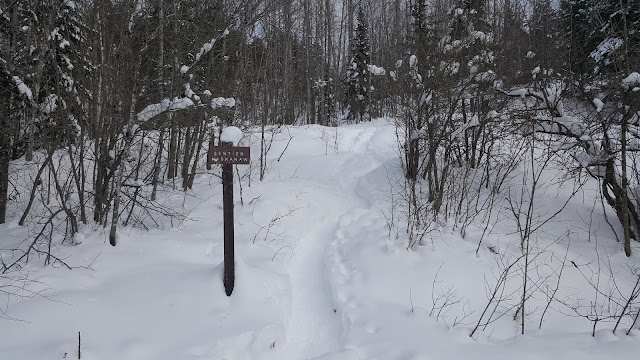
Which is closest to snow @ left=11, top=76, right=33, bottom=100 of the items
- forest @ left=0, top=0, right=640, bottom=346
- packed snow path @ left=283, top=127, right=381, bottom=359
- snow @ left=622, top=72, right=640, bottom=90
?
forest @ left=0, top=0, right=640, bottom=346

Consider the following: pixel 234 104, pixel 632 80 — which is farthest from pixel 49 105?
pixel 632 80

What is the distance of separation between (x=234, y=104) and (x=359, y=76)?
2588 cm

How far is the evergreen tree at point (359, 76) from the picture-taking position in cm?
3014

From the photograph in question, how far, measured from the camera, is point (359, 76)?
102 ft

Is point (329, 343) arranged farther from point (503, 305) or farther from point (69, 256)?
point (69, 256)

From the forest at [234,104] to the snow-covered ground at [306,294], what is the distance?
1.35ft

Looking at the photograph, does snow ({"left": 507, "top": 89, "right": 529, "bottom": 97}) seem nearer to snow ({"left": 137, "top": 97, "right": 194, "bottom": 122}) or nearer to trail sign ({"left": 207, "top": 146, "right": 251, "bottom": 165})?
trail sign ({"left": 207, "top": 146, "right": 251, "bottom": 165})

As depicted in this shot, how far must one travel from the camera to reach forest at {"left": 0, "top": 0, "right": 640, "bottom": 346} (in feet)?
16.8

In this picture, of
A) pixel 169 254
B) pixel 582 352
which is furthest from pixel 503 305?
pixel 169 254

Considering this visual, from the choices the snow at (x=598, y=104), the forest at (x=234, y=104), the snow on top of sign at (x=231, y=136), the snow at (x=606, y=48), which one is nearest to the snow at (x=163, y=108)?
the forest at (x=234, y=104)

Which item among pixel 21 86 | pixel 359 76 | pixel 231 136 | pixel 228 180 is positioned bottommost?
pixel 228 180

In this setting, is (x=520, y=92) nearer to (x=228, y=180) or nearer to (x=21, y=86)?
(x=228, y=180)

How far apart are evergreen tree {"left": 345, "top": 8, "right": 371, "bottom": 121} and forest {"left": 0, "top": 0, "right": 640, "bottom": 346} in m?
19.8

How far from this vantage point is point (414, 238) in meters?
5.86
